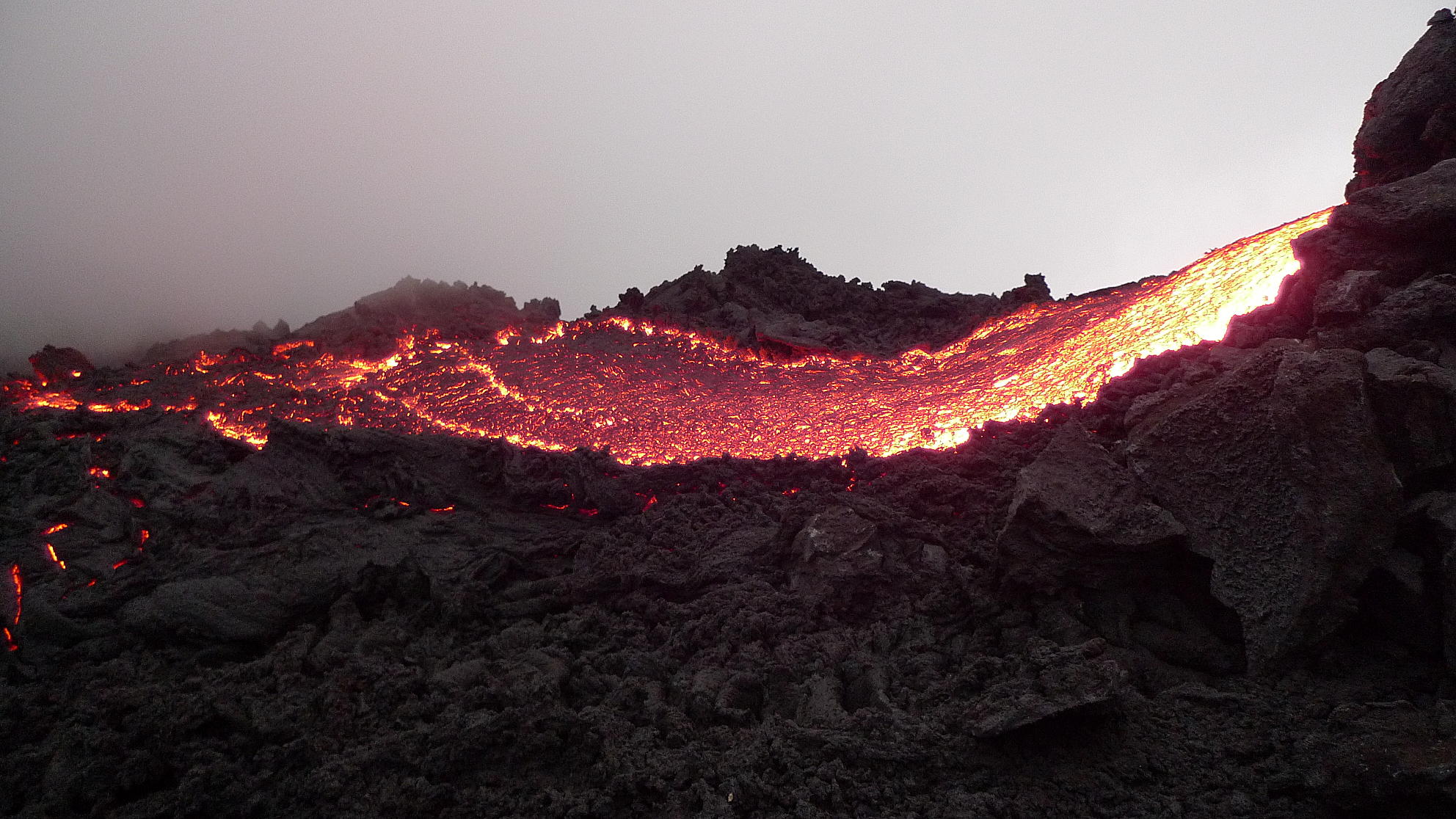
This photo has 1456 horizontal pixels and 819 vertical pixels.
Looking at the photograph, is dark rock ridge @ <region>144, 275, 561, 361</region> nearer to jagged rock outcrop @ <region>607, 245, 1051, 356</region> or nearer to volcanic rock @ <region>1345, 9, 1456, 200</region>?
jagged rock outcrop @ <region>607, 245, 1051, 356</region>

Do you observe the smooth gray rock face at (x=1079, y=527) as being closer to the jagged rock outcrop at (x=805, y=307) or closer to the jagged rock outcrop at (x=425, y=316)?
the jagged rock outcrop at (x=805, y=307)

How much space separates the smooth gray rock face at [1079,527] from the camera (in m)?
4.12

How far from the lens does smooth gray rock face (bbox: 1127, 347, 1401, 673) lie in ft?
11.9

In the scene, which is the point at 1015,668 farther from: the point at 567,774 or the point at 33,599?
the point at 33,599

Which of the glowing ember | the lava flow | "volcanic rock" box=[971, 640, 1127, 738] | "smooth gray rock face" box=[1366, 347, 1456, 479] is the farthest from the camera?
the lava flow

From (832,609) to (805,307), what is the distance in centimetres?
565

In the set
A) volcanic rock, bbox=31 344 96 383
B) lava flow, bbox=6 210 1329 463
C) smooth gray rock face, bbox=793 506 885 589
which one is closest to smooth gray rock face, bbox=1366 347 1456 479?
lava flow, bbox=6 210 1329 463

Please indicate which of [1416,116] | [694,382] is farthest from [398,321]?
[1416,116]

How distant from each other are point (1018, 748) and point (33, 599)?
19.1 feet

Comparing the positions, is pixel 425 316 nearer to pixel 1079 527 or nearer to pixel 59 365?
pixel 59 365

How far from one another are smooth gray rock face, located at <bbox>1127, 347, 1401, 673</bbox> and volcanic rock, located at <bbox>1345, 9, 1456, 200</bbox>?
3424 mm

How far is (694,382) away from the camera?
26.1 feet

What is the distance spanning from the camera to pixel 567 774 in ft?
11.7

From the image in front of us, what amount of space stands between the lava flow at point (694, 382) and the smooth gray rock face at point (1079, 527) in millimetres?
1667
